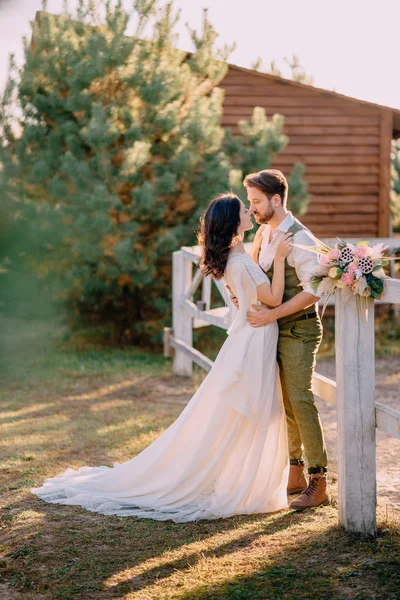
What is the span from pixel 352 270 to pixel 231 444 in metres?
1.38

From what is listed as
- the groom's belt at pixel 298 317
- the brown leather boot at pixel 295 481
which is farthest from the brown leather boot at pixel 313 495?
the groom's belt at pixel 298 317

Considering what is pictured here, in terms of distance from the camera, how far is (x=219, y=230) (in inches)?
175

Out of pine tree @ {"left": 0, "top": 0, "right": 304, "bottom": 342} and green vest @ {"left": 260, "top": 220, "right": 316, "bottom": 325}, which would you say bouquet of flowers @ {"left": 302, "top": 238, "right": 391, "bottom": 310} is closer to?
green vest @ {"left": 260, "top": 220, "right": 316, "bottom": 325}

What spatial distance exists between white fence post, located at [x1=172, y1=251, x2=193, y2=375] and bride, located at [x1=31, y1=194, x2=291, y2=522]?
186 inches

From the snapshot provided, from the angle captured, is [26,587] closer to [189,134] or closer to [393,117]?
[189,134]

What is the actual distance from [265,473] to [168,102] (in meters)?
7.39

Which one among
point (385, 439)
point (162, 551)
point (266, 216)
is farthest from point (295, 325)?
point (385, 439)

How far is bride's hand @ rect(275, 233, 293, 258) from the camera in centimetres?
434

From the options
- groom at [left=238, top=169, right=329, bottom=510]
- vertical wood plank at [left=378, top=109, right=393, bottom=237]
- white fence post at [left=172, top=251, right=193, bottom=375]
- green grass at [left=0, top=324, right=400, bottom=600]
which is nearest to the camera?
green grass at [left=0, top=324, right=400, bottom=600]

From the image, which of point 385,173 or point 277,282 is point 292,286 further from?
point 385,173

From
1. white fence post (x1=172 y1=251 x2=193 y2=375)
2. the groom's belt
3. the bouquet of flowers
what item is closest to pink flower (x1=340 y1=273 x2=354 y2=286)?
the bouquet of flowers

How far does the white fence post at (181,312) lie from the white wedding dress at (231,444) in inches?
185

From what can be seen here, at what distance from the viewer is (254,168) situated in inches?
448

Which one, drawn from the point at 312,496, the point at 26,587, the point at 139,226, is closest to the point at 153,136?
the point at 139,226
